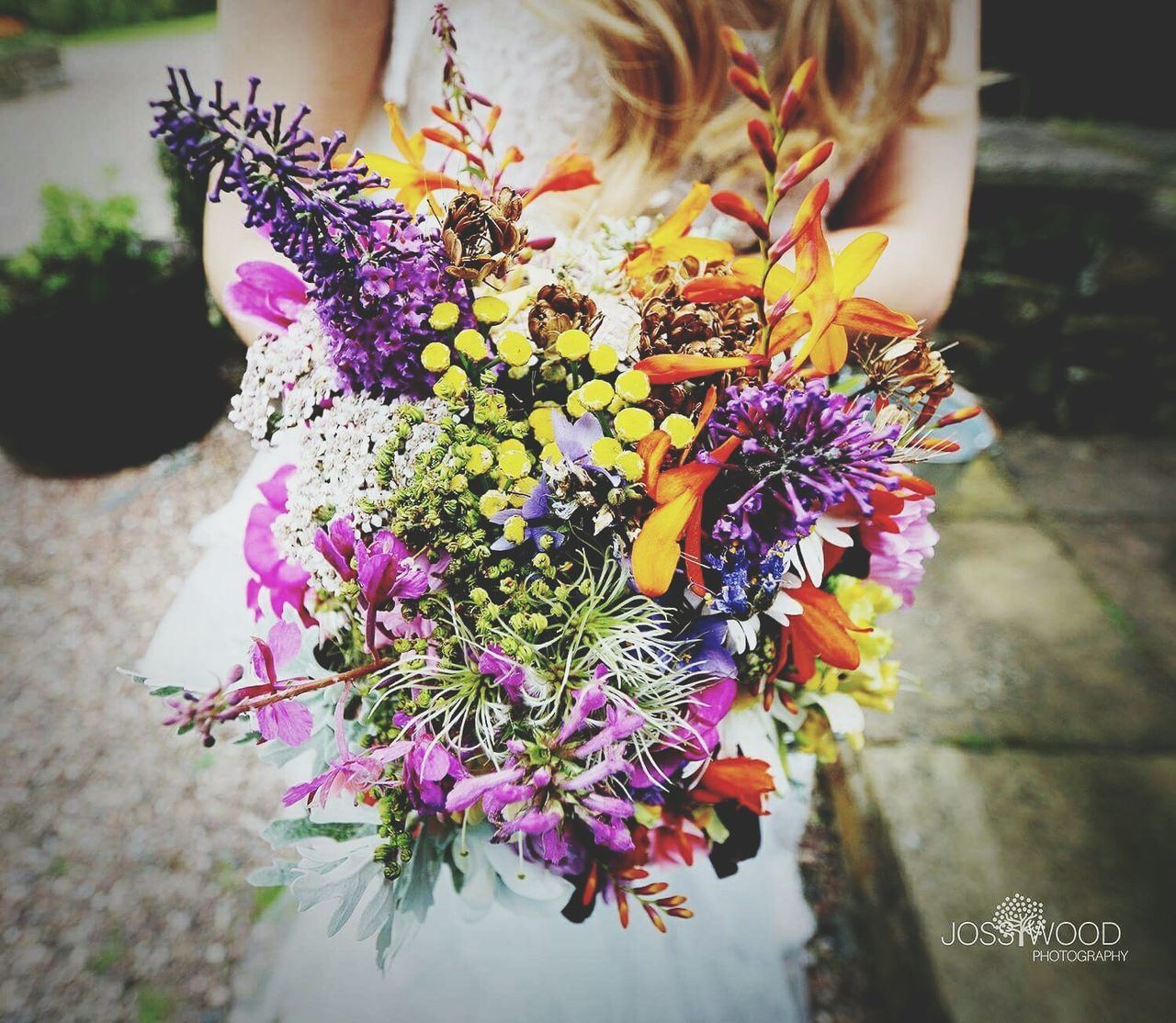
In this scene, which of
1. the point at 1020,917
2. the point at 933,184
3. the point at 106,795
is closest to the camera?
the point at 933,184

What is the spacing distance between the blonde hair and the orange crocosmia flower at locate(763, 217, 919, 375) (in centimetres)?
67

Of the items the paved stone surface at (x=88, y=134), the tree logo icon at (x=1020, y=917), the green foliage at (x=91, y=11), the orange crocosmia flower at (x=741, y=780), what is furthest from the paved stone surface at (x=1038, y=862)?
the paved stone surface at (x=88, y=134)

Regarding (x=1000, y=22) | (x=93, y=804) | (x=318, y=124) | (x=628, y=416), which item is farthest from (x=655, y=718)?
(x=1000, y=22)

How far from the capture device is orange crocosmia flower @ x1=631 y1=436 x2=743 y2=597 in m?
0.54

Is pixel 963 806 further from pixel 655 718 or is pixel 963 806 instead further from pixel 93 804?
pixel 93 804

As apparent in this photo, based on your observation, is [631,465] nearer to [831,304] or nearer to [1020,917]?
[831,304]

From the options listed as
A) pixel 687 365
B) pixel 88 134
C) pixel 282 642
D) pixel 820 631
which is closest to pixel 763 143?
pixel 687 365

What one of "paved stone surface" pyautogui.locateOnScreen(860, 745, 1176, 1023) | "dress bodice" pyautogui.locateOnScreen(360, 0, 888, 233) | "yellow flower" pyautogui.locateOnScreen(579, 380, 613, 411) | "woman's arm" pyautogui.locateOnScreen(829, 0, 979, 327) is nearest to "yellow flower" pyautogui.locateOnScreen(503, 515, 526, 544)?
"yellow flower" pyautogui.locateOnScreen(579, 380, 613, 411)

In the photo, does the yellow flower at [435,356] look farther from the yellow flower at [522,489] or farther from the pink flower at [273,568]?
the pink flower at [273,568]

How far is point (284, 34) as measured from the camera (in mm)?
967

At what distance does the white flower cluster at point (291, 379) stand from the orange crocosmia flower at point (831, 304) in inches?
15.4

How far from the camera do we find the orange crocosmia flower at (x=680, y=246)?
66cm

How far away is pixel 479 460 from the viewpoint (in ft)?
1.89

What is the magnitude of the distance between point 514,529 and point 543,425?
100 millimetres
